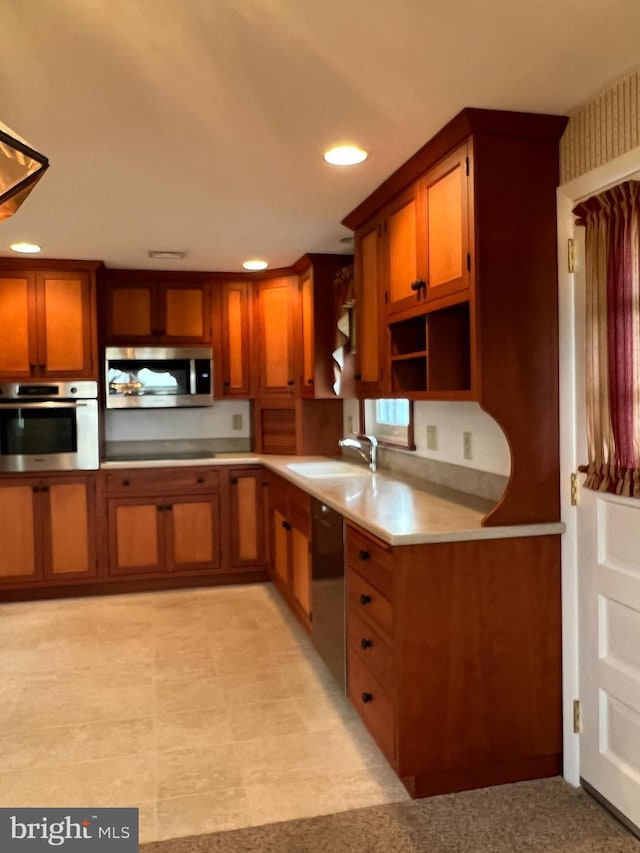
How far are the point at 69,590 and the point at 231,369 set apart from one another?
1870mm

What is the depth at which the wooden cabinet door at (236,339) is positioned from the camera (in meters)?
4.97

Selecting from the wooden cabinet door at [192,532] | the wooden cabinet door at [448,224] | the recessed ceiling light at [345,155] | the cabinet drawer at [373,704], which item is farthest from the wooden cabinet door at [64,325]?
the cabinet drawer at [373,704]

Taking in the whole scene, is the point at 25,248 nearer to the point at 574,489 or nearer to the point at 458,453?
the point at 458,453

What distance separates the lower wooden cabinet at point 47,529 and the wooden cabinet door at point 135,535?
13cm

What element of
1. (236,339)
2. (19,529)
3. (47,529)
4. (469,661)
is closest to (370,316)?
(469,661)

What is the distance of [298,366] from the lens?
15.8 ft

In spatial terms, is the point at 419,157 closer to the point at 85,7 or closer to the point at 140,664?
the point at 85,7

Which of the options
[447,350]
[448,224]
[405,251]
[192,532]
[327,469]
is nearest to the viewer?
[448,224]

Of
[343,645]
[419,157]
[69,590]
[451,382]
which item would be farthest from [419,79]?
[69,590]

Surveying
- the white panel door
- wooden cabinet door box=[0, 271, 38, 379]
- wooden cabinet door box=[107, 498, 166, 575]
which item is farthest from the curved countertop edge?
wooden cabinet door box=[0, 271, 38, 379]

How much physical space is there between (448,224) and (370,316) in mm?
897

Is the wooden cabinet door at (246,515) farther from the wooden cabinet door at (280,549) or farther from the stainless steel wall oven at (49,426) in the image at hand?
the stainless steel wall oven at (49,426)

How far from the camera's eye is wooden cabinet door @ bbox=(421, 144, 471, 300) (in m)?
2.35

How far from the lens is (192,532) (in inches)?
184
